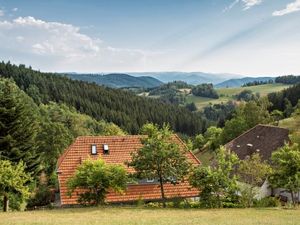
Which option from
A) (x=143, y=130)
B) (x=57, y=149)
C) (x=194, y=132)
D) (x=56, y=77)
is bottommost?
(x=194, y=132)

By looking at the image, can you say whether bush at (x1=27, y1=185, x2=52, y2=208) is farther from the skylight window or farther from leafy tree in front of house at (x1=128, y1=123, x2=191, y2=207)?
leafy tree in front of house at (x1=128, y1=123, x2=191, y2=207)

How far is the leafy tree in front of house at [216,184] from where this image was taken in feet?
95.0

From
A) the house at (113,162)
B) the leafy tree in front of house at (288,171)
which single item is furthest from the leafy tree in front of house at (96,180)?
the leafy tree in front of house at (288,171)

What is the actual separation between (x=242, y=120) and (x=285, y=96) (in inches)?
3212

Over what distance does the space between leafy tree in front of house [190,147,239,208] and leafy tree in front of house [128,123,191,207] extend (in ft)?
4.48

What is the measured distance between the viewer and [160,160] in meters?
29.5

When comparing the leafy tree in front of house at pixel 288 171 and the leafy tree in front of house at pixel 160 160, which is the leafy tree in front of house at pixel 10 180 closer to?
the leafy tree in front of house at pixel 160 160

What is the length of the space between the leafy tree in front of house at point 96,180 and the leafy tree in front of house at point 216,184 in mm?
6005

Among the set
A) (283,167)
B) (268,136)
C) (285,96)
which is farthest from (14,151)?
(285,96)

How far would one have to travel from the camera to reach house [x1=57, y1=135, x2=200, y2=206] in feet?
113

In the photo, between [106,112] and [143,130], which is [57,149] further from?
[106,112]

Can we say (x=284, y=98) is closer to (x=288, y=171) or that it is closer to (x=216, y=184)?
(x=288, y=171)

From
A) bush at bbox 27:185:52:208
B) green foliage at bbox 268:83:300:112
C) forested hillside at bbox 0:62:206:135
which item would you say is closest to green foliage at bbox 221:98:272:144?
bush at bbox 27:185:52:208

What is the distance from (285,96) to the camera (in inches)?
5822
